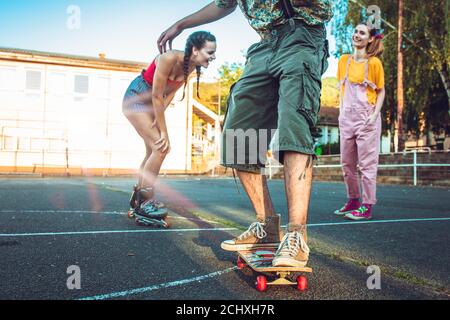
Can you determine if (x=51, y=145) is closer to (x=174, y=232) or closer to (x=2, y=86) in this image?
(x=2, y=86)

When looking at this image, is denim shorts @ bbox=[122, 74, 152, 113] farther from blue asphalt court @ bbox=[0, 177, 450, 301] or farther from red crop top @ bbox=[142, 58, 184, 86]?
blue asphalt court @ bbox=[0, 177, 450, 301]

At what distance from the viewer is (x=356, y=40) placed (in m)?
4.53

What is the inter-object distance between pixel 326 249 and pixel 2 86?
25.5m

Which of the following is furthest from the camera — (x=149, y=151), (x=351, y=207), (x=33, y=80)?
(x=33, y=80)

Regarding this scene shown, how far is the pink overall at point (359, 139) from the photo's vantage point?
4.45m

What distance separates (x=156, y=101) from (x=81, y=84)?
2321cm

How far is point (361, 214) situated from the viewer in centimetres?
435

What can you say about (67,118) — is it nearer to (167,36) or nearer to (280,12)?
(167,36)

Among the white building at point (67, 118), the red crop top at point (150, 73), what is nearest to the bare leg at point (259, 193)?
the red crop top at point (150, 73)

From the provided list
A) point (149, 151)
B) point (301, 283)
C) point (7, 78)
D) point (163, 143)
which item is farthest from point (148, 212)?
point (7, 78)

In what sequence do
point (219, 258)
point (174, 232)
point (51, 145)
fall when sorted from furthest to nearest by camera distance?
point (51, 145)
point (174, 232)
point (219, 258)

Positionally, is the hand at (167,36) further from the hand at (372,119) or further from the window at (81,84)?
the window at (81,84)

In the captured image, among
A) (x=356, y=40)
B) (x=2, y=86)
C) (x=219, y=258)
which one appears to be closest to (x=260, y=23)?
(x=219, y=258)

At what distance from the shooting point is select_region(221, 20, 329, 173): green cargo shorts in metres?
2.13
